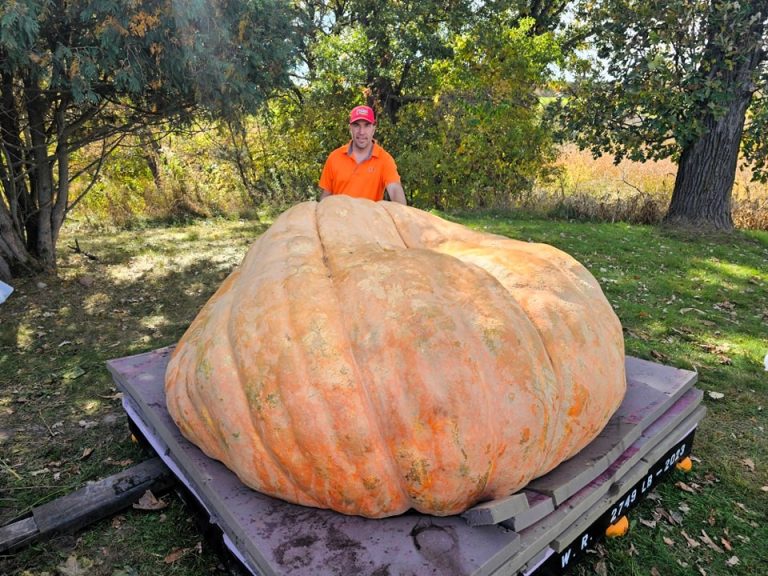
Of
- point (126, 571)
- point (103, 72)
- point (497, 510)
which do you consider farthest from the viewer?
point (103, 72)

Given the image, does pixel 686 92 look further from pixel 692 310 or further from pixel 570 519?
pixel 570 519

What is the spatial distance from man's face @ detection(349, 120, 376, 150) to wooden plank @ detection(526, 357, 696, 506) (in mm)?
2353

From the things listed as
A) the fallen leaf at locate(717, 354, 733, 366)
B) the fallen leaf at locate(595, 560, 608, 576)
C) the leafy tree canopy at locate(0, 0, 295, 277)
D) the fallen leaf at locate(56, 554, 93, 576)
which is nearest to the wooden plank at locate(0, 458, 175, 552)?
the fallen leaf at locate(56, 554, 93, 576)

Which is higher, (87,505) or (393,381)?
(393,381)

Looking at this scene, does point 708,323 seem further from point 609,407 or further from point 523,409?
point 523,409

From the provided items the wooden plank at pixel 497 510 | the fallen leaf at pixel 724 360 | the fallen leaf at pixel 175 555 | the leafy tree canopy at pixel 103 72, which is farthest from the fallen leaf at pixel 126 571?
the fallen leaf at pixel 724 360

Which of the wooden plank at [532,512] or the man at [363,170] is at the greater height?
the man at [363,170]

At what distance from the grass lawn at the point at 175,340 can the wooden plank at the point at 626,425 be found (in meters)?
0.51

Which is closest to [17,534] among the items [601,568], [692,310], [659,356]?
[601,568]

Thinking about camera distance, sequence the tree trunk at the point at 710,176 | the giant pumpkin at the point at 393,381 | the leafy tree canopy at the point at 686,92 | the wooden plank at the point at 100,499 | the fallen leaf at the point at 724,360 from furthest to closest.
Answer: the tree trunk at the point at 710,176, the leafy tree canopy at the point at 686,92, the fallen leaf at the point at 724,360, the wooden plank at the point at 100,499, the giant pumpkin at the point at 393,381

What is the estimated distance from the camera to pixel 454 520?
1754 millimetres

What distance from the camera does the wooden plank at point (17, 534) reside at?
2111mm

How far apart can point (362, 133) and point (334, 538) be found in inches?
114

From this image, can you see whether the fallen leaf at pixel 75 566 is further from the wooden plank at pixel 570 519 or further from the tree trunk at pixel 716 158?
the tree trunk at pixel 716 158
